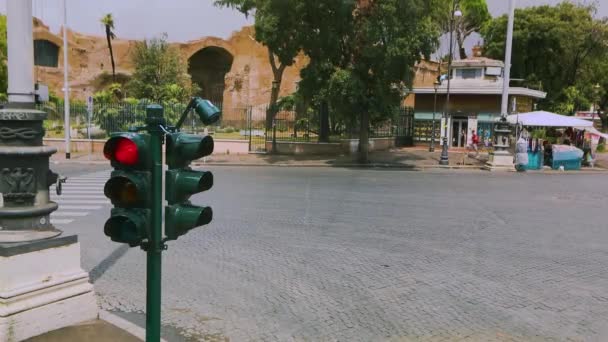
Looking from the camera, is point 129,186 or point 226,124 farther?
point 226,124

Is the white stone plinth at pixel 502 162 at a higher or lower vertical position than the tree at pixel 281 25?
lower

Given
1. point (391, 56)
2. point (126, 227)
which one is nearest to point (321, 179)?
point (391, 56)

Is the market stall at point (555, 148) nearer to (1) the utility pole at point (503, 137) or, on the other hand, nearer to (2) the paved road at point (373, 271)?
(1) the utility pole at point (503, 137)

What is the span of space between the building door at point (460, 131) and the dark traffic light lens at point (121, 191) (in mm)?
37399

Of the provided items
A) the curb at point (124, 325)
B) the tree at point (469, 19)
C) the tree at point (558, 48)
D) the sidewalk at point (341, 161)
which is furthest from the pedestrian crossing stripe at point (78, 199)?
the tree at point (469, 19)

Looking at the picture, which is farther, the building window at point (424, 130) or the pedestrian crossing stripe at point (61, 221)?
the building window at point (424, 130)

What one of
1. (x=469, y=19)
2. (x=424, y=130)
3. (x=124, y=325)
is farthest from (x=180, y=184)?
→ (x=469, y=19)

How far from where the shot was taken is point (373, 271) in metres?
7.58

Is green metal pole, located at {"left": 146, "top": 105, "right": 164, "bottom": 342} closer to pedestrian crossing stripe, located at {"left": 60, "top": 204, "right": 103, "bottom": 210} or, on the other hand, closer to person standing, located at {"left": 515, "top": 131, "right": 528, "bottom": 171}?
pedestrian crossing stripe, located at {"left": 60, "top": 204, "right": 103, "bottom": 210}

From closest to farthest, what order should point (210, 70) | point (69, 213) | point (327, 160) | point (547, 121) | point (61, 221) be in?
point (61, 221), point (69, 213), point (547, 121), point (327, 160), point (210, 70)

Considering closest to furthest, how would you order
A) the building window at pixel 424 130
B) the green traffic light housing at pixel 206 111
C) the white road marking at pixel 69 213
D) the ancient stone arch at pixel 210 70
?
1. the green traffic light housing at pixel 206 111
2. the white road marking at pixel 69 213
3. the building window at pixel 424 130
4. the ancient stone arch at pixel 210 70

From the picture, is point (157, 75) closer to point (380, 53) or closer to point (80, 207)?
point (380, 53)

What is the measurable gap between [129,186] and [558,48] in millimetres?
52679

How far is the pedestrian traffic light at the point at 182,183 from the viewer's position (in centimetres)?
335
